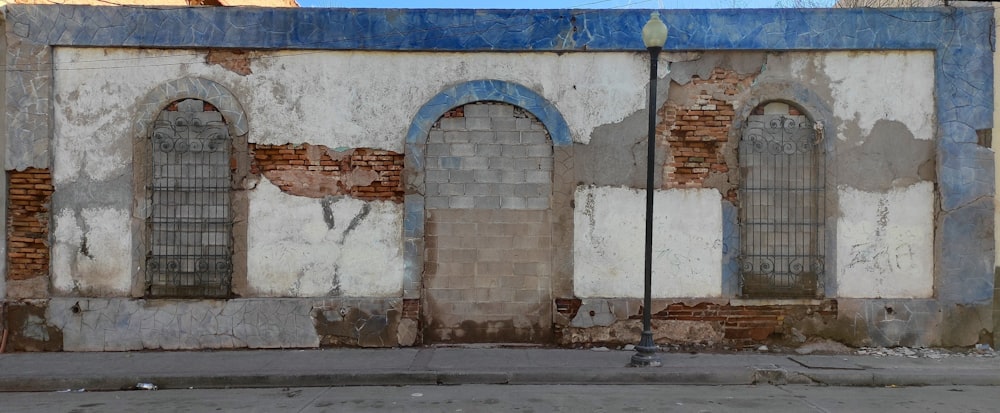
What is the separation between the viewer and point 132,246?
381 inches

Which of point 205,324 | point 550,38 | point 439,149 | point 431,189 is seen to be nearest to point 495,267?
point 431,189

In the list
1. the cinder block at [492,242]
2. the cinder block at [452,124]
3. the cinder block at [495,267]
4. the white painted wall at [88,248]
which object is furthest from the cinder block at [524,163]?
the white painted wall at [88,248]

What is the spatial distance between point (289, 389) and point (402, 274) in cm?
218

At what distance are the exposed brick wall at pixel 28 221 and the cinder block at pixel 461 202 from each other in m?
4.98

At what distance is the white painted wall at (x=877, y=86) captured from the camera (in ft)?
31.7

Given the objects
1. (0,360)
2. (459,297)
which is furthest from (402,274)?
(0,360)

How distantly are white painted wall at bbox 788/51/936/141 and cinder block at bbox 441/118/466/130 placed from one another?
426 cm

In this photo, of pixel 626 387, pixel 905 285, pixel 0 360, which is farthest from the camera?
pixel 905 285

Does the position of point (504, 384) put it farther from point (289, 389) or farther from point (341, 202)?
point (341, 202)

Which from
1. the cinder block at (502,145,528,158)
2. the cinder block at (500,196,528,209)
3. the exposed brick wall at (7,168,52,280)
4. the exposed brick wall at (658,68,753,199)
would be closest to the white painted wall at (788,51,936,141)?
the exposed brick wall at (658,68,753,199)

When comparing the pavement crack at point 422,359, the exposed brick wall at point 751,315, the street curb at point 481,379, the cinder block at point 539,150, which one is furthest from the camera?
the cinder block at point 539,150

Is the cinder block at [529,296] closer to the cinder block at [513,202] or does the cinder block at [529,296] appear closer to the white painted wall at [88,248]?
the cinder block at [513,202]

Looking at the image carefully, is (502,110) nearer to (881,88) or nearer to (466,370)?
(466,370)

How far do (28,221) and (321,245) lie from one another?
11.8ft
